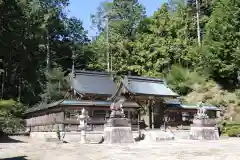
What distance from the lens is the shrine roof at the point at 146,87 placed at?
1228 inches

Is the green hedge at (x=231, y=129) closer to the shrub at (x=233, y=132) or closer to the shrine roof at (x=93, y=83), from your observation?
the shrub at (x=233, y=132)

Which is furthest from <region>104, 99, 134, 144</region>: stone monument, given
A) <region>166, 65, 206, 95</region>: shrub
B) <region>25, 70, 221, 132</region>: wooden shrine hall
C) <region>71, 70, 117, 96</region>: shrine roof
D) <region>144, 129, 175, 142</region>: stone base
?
<region>166, 65, 206, 95</region>: shrub

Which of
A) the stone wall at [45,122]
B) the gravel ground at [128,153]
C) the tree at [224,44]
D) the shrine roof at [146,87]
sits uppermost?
the tree at [224,44]

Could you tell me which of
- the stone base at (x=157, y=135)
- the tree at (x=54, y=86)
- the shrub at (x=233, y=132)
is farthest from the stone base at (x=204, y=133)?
the tree at (x=54, y=86)

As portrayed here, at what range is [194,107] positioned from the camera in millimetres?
34750

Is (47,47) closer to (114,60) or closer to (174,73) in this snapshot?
(114,60)

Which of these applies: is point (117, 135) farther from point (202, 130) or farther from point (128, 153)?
point (202, 130)

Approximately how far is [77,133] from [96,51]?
25842 millimetres

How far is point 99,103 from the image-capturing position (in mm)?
29438

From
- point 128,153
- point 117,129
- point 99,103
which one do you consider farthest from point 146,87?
point 128,153

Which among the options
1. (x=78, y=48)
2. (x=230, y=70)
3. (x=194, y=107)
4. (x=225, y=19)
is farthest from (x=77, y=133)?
(x=78, y=48)

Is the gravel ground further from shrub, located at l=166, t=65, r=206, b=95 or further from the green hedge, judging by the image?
shrub, located at l=166, t=65, r=206, b=95

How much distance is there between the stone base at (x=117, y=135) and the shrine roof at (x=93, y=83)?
34.2ft

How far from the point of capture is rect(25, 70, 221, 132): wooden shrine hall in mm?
28172
